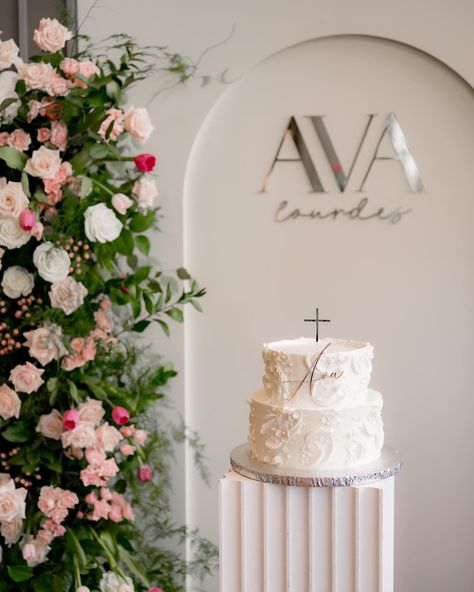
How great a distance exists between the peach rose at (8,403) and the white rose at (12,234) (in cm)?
54

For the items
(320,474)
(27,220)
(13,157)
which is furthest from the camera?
(13,157)

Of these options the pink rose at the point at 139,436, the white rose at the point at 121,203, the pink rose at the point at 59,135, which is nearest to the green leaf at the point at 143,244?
the white rose at the point at 121,203

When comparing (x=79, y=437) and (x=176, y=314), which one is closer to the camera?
(x=79, y=437)

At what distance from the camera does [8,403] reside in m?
3.24

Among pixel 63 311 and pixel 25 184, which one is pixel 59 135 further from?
pixel 63 311

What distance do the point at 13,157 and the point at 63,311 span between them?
61 cm

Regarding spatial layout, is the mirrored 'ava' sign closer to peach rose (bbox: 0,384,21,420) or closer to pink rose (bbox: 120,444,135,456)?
pink rose (bbox: 120,444,135,456)

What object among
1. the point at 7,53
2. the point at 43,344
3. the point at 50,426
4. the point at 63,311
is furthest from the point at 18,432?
the point at 7,53

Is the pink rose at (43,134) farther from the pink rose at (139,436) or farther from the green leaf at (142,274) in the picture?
the pink rose at (139,436)

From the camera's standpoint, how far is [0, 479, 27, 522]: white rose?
320cm

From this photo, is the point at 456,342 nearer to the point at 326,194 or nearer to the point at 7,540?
the point at 326,194

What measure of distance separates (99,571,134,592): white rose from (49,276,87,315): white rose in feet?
3.50

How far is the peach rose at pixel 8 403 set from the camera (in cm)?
324

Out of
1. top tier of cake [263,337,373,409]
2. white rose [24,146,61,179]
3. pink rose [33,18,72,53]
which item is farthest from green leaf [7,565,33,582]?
pink rose [33,18,72,53]
